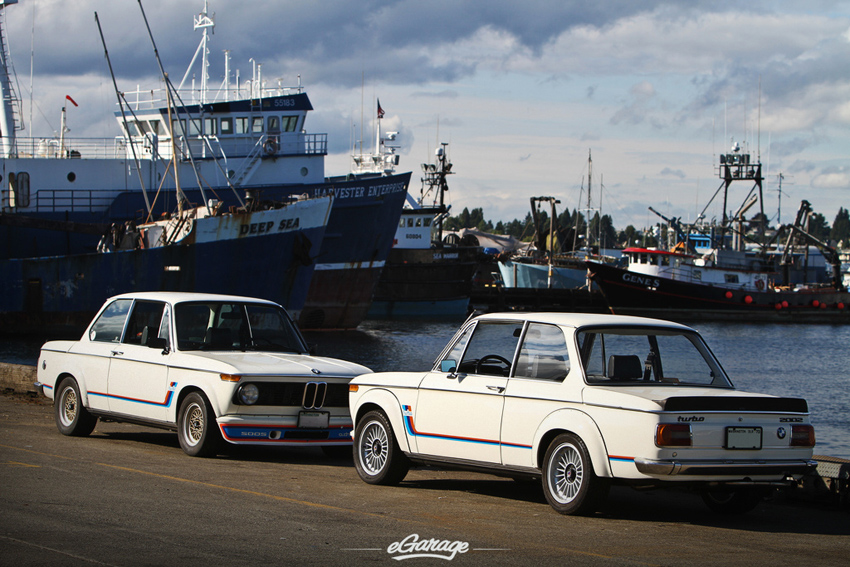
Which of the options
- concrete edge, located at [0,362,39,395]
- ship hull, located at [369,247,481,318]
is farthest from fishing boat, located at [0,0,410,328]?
concrete edge, located at [0,362,39,395]

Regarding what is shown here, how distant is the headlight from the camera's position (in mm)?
9281

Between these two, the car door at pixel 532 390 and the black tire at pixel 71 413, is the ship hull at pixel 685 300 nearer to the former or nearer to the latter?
the black tire at pixel 71 413

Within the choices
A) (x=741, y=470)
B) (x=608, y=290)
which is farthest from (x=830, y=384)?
(x=608, y=290)

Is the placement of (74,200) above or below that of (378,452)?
above

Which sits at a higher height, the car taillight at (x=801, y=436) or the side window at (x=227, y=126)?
the side window at (x=227, y=126)

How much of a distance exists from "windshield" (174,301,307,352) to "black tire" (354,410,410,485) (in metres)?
2.30

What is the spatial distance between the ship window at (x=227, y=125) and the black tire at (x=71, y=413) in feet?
114

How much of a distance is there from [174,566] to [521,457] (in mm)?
3126

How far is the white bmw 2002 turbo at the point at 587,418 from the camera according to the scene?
6.62 metres

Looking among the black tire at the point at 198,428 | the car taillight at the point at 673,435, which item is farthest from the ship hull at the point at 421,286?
the car taillight at the point at 673,435

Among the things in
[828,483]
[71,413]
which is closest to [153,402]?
[71,413]

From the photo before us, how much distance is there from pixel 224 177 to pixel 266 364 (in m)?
35.6

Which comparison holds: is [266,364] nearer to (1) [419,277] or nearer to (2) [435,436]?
(2) [435,436]

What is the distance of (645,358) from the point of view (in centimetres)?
769
